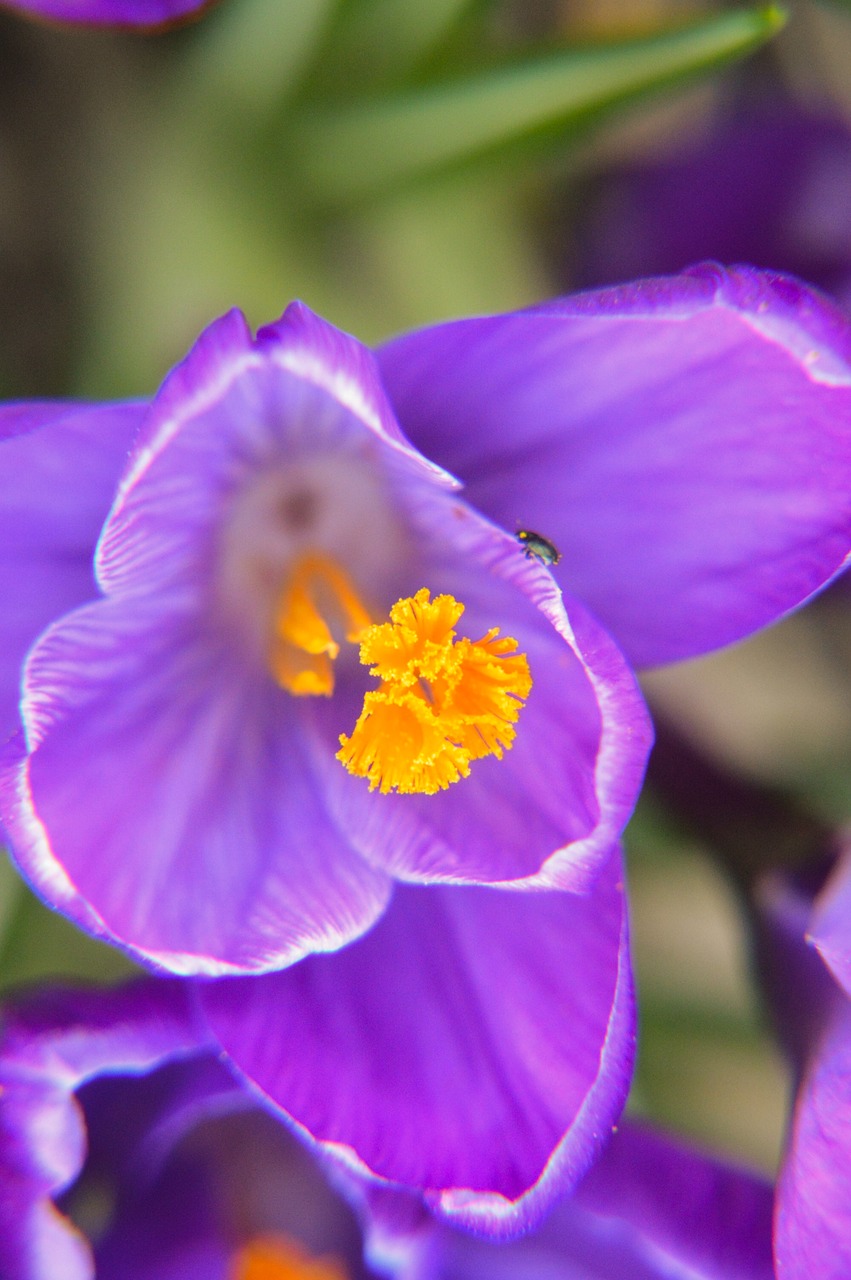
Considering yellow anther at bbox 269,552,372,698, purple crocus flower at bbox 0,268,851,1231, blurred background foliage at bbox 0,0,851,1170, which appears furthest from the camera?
blurred background foliage at bbox 0,0,851,1170

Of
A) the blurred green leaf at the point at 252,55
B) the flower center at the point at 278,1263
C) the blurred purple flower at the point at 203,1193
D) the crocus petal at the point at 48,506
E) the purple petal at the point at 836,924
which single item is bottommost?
the flower center at the point at 278,1263

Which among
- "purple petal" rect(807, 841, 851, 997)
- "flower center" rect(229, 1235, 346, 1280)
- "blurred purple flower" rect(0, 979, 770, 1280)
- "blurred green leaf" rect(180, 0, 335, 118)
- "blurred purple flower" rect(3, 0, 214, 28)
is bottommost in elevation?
"flower center" rect(229, 1235, 346, 1280)

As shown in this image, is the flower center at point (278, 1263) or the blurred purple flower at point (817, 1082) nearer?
the blurred purple flower at point (817, 1082)

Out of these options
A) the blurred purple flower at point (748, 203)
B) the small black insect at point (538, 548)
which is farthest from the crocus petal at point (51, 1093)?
the blurred purple flower at point (748, 203)

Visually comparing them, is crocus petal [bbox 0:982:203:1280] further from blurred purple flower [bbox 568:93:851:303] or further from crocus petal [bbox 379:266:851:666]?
blurred purple flower [bbox 568:93:851:303]

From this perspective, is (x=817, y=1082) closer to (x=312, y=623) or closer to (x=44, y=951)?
(x=312, y=623)

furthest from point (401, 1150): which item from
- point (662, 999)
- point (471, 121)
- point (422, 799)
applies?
point (471, 121)

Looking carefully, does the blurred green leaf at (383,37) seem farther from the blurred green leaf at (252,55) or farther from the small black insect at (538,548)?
the small black insect at (538,548)

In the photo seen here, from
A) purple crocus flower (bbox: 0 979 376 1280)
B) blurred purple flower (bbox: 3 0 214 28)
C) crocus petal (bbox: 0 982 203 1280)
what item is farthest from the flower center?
blurred purple flower (bbox: 3 0 214 28)
